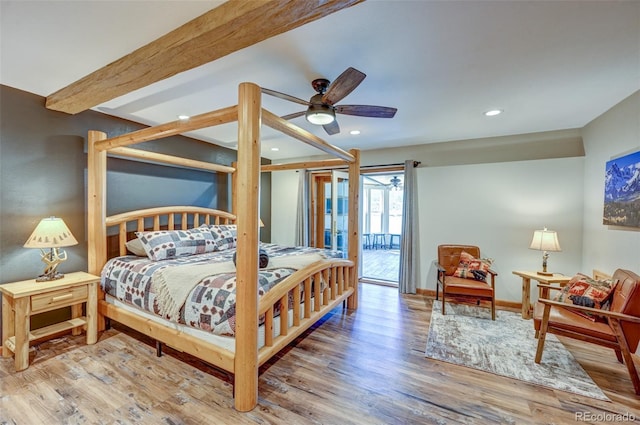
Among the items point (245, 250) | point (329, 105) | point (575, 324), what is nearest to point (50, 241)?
point (245, 250)

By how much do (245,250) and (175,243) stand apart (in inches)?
74.8

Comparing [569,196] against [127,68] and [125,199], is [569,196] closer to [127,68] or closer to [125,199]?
[127,68]

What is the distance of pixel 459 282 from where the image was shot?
3.50 meters

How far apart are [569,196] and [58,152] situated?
615 centimetres

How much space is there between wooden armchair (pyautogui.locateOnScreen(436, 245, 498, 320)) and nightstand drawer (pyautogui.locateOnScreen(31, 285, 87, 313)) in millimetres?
4058

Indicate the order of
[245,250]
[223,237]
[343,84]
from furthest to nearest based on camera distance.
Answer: [223,237] → [343,84] → [245,250]

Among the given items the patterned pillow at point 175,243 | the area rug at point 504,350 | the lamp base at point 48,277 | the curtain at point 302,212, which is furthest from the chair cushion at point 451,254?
the lamp base at point 48,277

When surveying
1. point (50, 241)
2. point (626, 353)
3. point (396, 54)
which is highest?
point (396, 54)

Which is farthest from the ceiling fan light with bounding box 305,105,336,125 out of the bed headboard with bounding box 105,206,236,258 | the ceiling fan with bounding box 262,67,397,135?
the bed headboard with bounding box 105,206,236,258

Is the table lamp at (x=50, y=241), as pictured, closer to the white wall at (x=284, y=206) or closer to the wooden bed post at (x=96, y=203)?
the wooden bed post at (x=96, y=203)

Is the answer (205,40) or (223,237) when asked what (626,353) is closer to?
(205,40)

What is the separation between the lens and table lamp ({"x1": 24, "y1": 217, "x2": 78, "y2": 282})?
2.36 meters

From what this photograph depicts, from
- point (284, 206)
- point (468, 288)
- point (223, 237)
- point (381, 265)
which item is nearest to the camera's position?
point (468, 288)

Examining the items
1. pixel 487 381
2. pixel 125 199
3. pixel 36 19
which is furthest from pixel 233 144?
pixel 487 381
